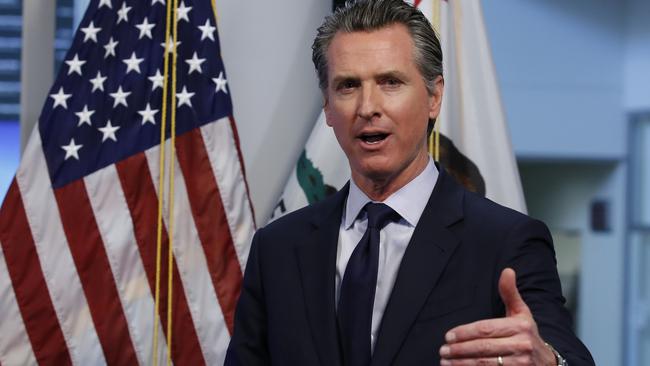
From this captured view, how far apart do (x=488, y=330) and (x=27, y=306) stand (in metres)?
1.52

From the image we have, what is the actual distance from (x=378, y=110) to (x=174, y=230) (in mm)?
1093

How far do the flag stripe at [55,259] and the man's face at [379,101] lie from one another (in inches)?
44.2

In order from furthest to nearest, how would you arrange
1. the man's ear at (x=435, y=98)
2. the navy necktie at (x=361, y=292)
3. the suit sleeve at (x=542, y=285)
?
the man's ear at (x=435, y=98) → the navy necktie at (x=361, y=292) → the suit sleeve at (x=542, y=285)

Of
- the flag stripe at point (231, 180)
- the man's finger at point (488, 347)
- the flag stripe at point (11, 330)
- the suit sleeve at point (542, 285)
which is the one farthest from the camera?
the flag stripe at point (231, 180)

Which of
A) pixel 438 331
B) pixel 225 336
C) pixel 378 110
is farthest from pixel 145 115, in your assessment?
pixel 438 331

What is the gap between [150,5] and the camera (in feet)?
8.02

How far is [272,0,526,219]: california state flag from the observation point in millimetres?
2457

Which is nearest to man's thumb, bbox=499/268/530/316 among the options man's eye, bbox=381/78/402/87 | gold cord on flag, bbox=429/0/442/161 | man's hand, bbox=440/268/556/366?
man's hand, bbox=440/268/556/366

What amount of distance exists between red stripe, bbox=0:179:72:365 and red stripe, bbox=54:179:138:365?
0.29 feet

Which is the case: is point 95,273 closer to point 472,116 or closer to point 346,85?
point 472,116

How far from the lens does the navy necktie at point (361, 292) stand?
4.50 feet

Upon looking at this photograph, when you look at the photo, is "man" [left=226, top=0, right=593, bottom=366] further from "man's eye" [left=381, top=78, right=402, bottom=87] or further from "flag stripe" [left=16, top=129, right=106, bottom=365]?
"flag stripe" [left=16, top=129, right=106, bottom=365]

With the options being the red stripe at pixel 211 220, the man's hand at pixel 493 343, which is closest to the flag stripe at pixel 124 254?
the red stripe at pixel 211 220

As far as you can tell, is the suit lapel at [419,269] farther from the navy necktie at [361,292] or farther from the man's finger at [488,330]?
the man's finger at [488,330]
